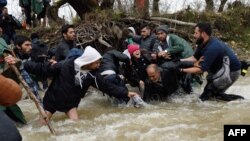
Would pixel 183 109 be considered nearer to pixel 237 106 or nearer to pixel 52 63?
pixel 237 106

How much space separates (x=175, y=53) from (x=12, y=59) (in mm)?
2900

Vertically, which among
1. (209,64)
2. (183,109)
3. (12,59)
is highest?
(12,59)

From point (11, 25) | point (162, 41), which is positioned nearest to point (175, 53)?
point (162, 41)

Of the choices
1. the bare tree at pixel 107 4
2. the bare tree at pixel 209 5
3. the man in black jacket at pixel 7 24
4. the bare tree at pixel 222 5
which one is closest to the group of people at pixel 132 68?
the man in black jacket at pixel 7 24

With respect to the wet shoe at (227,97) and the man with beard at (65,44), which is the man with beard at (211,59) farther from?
the man with beard at (65,44)

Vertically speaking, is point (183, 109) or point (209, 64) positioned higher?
point (209, 64)

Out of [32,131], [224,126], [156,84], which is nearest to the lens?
[224,126]

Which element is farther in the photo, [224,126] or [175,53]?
[175,53]

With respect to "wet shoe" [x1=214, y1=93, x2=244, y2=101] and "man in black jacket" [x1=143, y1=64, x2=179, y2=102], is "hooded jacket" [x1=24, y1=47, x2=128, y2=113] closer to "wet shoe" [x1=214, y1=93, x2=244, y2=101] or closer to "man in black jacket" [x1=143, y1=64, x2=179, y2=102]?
"man in black jacket" [x1=143, y1=64, x2=179, y2=102]

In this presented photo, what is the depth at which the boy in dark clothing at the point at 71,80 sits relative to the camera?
541 centimetres

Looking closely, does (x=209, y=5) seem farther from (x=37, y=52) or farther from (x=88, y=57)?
(x=88, y=57)

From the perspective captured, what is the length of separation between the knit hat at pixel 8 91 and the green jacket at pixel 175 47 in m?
5.05

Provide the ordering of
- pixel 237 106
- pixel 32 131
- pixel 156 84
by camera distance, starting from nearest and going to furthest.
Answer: pixel 32 131 → pixel 237 106 → pixel 156 84

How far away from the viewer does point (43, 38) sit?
10.3m
